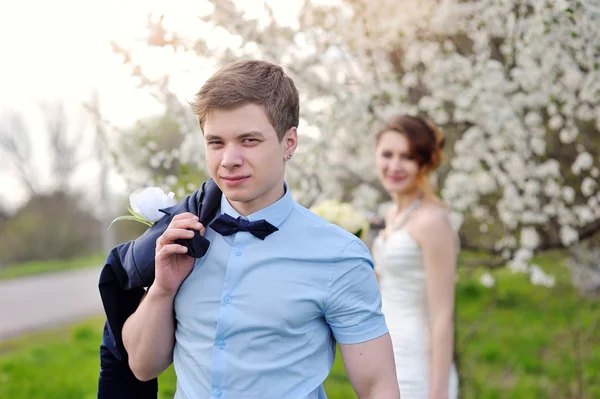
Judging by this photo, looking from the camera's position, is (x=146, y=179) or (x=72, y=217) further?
(x=72, y=217)

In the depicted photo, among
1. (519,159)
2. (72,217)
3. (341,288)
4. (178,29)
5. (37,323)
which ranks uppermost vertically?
(178,29)

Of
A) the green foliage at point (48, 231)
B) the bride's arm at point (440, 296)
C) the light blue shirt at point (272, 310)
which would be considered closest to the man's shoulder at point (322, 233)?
the light blue shirt at point (272, 310)

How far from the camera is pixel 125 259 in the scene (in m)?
1.91

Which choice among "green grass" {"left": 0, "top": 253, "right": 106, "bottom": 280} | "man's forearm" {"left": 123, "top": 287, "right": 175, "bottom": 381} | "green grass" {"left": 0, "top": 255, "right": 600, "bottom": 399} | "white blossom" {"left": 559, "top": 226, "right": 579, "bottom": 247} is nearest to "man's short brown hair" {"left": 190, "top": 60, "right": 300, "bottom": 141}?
"man's forearm" {"left": 123, "top": 287, "right": 175, "bottom": 381}

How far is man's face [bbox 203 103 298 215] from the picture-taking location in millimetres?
1756

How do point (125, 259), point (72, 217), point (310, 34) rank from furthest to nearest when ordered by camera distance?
point (72, 217) < point (310, 34) < point (125, 259)

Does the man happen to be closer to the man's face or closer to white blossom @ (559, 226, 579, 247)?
the man's face

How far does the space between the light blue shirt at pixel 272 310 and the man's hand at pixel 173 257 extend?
52 mm

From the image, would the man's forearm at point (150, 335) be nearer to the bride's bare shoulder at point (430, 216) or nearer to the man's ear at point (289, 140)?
the man's ear at point (289, 140)

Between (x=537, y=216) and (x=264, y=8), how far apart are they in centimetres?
258

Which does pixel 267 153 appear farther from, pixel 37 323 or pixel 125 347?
pixel 37 323

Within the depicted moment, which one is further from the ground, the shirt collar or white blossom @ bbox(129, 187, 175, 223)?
white blossom @ bbox(129, 187, 175, 223)

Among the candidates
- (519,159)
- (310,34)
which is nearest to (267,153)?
(310,34)

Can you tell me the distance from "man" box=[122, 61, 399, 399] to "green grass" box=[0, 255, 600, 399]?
373 cm
